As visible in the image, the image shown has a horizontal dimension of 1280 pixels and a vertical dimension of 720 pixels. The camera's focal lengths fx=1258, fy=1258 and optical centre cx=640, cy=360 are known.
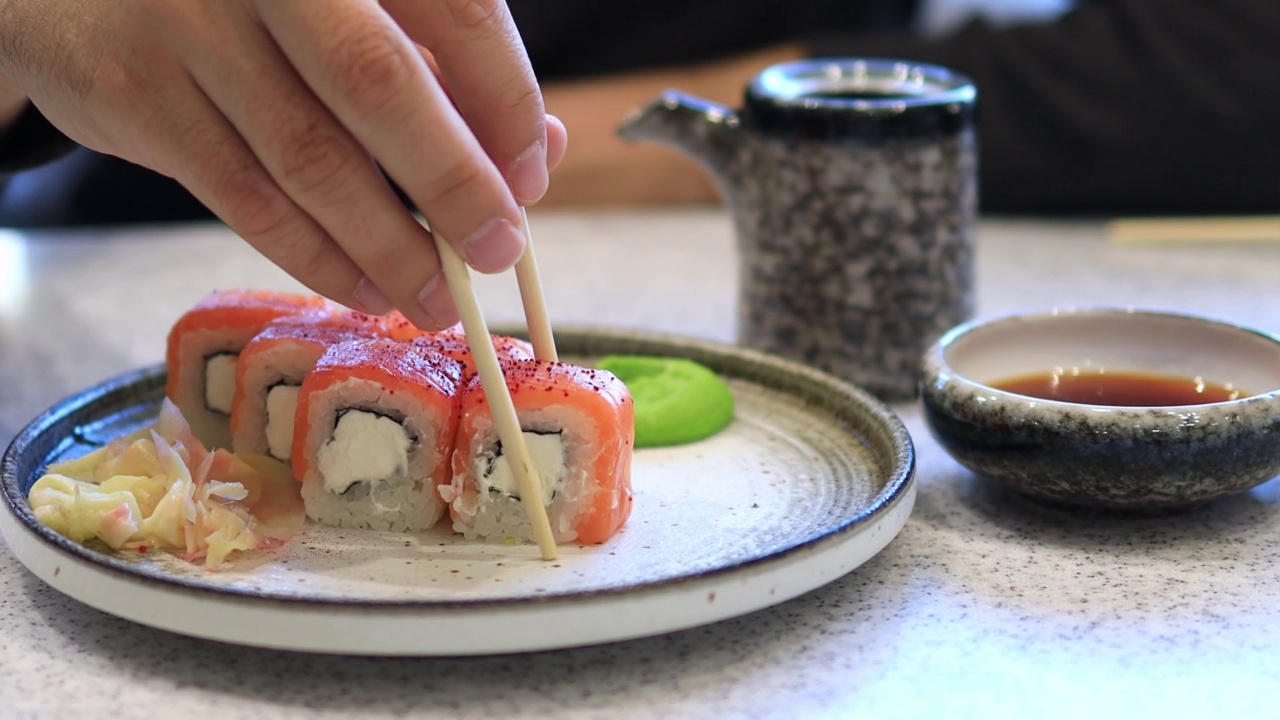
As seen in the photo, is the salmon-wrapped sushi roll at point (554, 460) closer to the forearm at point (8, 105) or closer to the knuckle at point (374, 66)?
the knuckle at point (374, 66)

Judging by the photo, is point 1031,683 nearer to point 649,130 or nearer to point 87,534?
point 87,534

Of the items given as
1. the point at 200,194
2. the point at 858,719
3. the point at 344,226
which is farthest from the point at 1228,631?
the point at 200,194

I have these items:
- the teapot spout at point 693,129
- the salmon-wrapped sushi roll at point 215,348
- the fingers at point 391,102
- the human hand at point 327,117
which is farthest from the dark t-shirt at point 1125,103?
the fingers at point 391,102

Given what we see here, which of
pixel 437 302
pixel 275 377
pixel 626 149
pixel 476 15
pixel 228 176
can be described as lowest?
pixel 626 149

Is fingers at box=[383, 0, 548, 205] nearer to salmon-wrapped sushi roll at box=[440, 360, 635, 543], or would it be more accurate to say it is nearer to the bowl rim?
salmon-wrapped sushi roll at box=[440, 360, 635, 543]

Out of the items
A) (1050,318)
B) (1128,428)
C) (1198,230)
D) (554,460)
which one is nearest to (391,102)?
(554,460)

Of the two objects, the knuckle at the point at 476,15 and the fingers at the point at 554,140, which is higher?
the knuckle at the point at 476,15

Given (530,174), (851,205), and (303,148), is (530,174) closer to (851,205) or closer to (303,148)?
(303,148)

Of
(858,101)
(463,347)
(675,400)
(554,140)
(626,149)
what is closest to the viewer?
(554,140)
